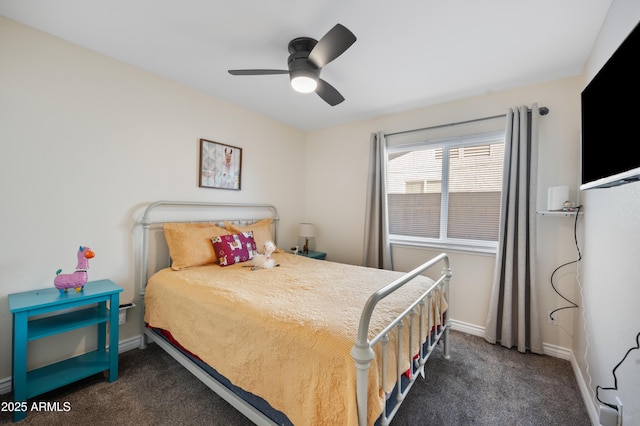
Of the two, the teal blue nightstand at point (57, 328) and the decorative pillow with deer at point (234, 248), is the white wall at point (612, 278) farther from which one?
the teal blue nightstand at point (57, 328)

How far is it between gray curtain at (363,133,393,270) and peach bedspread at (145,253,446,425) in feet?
3.02

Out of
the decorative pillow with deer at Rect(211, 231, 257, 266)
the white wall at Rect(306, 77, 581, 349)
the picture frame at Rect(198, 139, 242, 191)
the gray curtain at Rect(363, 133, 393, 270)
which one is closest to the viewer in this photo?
the white wall at Rect(306, 77, 581, 349)

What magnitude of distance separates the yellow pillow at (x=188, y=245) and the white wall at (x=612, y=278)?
2.79m

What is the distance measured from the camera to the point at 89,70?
2131mm

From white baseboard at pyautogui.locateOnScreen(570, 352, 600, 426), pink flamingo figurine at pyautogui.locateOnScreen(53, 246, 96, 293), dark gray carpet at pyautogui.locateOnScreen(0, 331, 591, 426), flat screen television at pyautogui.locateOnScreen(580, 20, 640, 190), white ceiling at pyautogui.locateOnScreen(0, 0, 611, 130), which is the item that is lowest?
dark gray carpet at pyautogui.locateOnScreen(0, 331, 591, 426)

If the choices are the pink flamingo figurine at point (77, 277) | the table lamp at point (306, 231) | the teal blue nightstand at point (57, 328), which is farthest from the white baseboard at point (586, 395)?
the pink flamingo figurine at point (77, 277)

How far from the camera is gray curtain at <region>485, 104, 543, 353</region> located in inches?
94.7

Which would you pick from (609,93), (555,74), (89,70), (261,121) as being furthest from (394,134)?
(89,70)

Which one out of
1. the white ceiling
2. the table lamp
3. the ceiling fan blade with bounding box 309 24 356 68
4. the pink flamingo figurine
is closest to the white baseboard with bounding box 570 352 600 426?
the white ceiling

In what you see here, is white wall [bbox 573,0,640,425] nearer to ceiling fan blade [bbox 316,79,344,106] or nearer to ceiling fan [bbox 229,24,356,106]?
ceiling fan [bbox 229,24,356,106]

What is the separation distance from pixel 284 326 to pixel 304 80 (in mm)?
1652

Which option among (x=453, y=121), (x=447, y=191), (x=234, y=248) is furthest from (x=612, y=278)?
(x=234, y=248)

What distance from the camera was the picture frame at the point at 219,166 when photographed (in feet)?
9.46

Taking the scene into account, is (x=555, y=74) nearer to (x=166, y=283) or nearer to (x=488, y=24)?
(x=488, y=24)
